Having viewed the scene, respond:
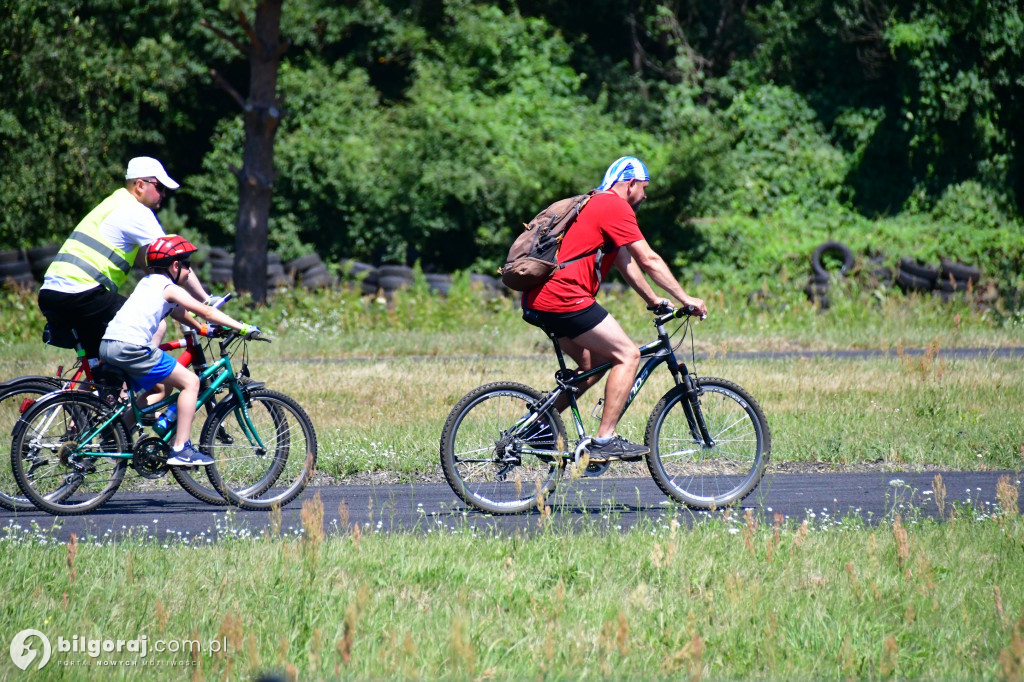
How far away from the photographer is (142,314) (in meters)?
6.67

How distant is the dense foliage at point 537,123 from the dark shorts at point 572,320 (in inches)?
571

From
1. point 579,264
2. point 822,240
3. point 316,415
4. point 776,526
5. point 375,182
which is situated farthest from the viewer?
point 375,182

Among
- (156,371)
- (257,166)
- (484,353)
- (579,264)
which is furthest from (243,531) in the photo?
(257,166)

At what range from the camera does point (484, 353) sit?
1427 centimetres

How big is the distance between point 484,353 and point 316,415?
443cm

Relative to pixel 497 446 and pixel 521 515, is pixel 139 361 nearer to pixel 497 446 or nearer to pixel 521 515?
pixel 497 446

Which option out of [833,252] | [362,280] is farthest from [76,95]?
[833,252]

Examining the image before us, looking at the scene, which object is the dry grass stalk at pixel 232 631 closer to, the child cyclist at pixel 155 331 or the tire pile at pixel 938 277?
the child cyclist at pixel 155 331

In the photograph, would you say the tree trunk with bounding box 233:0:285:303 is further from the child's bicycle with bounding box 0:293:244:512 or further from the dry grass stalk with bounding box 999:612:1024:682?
the dry grass stalk with bounding box 999:612:1024:682

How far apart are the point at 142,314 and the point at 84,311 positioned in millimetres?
608

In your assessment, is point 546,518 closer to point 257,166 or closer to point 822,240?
point 257,166

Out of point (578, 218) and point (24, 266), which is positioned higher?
point (578, 218)

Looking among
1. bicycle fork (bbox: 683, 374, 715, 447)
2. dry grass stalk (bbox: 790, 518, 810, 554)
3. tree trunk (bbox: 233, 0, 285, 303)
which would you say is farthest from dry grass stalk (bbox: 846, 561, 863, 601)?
tree trunk (bbox: 233, 0, 285, 303)

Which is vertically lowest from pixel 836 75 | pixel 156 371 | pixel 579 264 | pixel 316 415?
pixel 316 415
